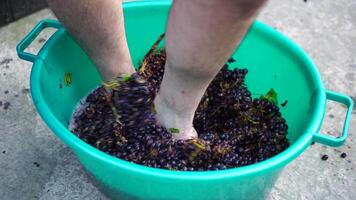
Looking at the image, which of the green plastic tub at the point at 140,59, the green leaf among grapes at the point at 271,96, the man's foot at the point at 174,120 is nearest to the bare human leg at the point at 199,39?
the man's foot at the point at 174,120

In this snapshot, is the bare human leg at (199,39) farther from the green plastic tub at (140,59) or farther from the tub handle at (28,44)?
the tub handle at (28,44)

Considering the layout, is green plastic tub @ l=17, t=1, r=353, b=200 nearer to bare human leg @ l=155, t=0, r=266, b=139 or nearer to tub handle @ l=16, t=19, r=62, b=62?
tub handle @ l=16, t=19, r=62, b=62

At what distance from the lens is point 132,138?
1.00m

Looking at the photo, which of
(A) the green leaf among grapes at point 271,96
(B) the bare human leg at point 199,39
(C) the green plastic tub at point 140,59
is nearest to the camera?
(B) the bare human leg at point 199,39

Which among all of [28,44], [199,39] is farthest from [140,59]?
[199,39]

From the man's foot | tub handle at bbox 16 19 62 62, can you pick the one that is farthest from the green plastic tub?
the man's foot

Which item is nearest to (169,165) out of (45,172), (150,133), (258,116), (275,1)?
(150,133)

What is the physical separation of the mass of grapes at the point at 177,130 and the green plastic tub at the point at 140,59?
2.3 inches

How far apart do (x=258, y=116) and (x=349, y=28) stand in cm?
73

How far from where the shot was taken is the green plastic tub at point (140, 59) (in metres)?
0.86

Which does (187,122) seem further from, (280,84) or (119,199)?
(280,84)

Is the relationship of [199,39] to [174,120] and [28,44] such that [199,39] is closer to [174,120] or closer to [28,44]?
[174,120]

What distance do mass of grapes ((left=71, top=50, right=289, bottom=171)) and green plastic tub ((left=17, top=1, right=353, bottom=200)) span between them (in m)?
0.06

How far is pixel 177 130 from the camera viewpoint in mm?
978
